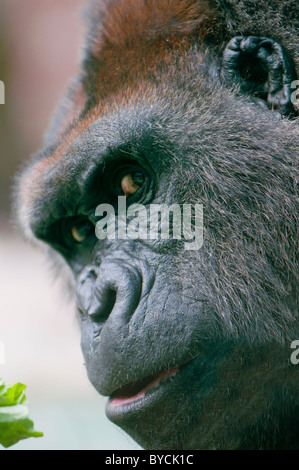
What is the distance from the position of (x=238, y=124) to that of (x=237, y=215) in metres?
0.32

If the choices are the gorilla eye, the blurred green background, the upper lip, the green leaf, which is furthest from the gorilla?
the blurred green background

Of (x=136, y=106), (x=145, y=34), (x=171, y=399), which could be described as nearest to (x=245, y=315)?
(x=171, y=399)

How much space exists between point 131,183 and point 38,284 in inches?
163

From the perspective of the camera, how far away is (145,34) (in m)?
2.47

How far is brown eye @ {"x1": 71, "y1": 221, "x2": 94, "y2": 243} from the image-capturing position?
259 cm

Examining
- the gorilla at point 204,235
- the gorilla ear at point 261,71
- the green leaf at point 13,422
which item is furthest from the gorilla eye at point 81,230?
the green leaf at point 13,422

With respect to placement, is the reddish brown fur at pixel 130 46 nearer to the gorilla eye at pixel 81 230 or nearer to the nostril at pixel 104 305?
the gorilla eye at pixel 81 230

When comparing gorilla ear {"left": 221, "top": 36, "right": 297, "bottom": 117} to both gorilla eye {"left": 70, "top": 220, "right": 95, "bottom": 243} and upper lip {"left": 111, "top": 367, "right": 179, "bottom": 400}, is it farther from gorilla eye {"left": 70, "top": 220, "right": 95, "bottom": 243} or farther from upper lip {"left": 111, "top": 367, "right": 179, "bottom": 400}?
upper lip {"left": 111, "top": 367, "right": 179, "bottom": 400}

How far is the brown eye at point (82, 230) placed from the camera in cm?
259

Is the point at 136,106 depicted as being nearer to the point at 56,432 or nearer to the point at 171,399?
the point at 171,399

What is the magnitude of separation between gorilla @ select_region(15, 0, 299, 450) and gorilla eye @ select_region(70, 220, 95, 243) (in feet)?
0.57

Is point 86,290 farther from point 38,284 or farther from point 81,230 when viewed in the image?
point 38,284

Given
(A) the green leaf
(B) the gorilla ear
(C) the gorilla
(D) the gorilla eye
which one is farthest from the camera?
(D) the gorilla eye

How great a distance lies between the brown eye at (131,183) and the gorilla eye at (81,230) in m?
0.34
